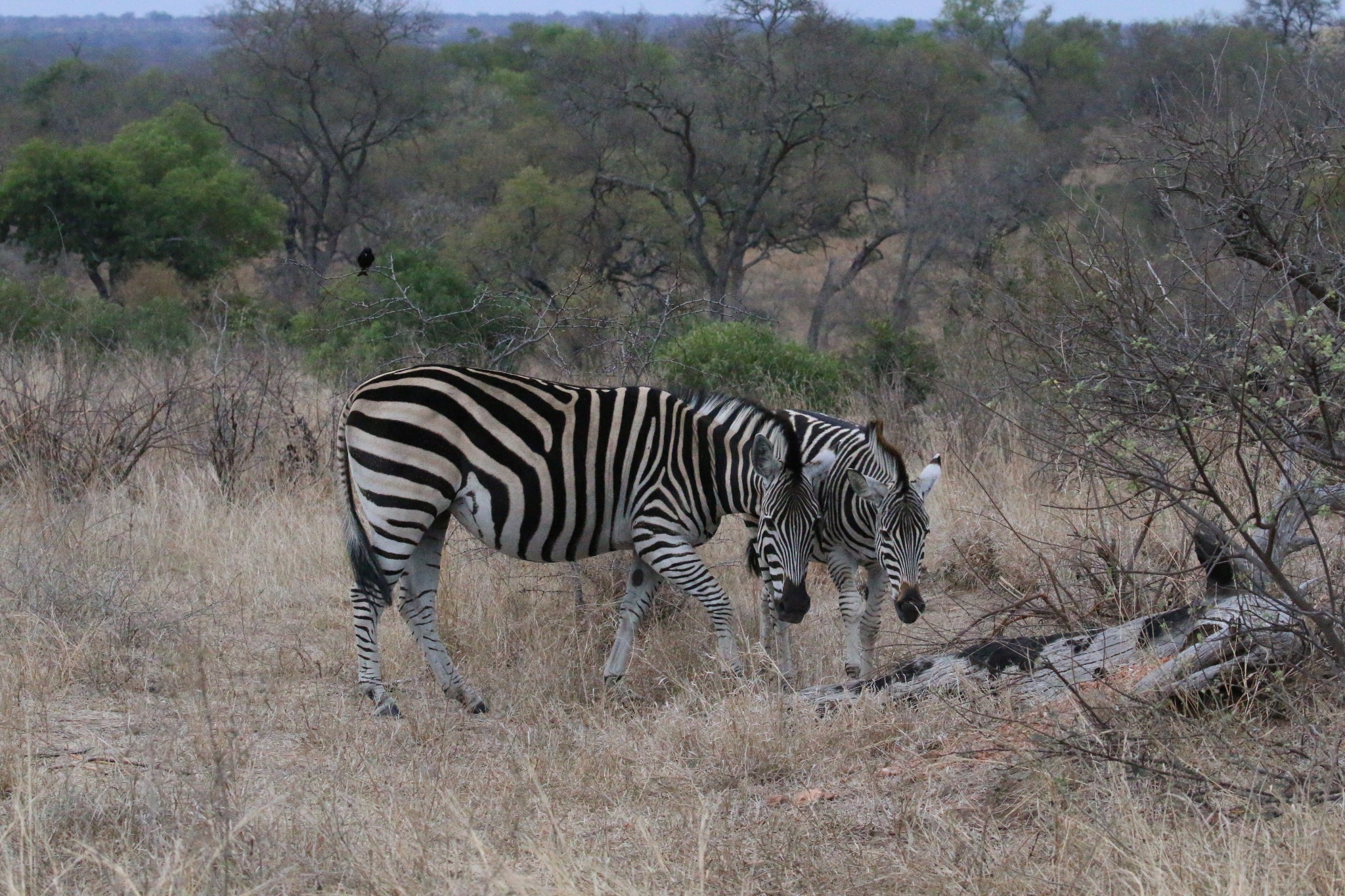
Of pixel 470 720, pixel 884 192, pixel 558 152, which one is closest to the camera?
pixel 470 720

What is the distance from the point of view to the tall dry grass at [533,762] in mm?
3100

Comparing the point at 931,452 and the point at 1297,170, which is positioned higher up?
the point at 1297,170

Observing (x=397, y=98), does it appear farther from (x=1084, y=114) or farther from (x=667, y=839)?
(x=667, y=839)

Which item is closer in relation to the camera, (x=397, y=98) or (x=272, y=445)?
(x=272, y=445)

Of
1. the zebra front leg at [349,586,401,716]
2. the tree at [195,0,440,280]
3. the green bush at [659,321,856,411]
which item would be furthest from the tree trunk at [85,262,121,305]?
the zebra front leg at [349,586,401,716]

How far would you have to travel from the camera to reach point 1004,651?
14.8 feet

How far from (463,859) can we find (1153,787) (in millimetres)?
1728

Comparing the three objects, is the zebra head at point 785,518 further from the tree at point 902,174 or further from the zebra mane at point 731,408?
the tree at point 902,174

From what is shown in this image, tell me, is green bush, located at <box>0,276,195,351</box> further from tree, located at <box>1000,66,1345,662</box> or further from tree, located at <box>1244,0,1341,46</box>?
tree, located at <box>1244,0,1341,46</box>

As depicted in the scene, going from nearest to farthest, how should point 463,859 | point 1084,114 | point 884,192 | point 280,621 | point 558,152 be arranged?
point 463,859 < point 280,621 < point 558,152 < point 884,192 < point 1084,114

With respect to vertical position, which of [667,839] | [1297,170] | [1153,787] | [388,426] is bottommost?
[667,839]

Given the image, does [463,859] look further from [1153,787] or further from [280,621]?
[280,621]

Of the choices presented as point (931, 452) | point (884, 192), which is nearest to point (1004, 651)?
point (931, 452)

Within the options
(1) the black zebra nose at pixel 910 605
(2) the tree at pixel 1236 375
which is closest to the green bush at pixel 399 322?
(1) the black zebra nose at pixel 910 605
